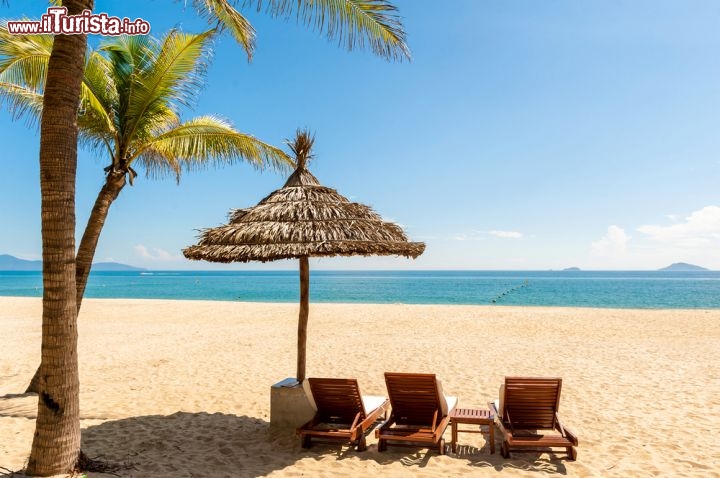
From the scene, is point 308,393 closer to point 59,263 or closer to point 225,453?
point 225,453

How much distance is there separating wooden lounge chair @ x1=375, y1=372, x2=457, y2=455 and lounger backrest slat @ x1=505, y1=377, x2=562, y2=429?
76 centimetres

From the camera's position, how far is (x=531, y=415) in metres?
5.40

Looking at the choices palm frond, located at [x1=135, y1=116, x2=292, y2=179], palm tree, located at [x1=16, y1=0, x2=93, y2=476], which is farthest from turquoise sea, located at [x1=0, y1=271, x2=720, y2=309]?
palm tree, located at [x1=16, y1=0, x2=93, y2=476]

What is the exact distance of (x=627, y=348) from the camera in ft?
41.2

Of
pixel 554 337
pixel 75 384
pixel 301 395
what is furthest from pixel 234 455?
pixel 554 337

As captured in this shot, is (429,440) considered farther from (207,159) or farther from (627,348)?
(627,348)

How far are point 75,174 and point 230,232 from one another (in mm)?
1864

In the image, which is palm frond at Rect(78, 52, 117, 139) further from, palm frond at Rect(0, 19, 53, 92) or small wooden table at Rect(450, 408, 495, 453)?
small wooden table at Rect(450, 408, 495, 453)

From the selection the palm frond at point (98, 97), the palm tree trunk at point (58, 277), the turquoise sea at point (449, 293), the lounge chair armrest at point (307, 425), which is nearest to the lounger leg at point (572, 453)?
the lounge chair armrest at point (307, 425)

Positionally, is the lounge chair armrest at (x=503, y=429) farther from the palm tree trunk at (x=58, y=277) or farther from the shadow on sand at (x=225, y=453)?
the palm tree trunk at (x=58, y=277)

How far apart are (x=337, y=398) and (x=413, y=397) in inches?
34.1

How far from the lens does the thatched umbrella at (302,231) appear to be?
537 cm

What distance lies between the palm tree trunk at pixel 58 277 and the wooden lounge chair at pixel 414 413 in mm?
3013

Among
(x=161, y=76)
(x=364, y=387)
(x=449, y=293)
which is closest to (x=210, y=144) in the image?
(x=161, y=76)
